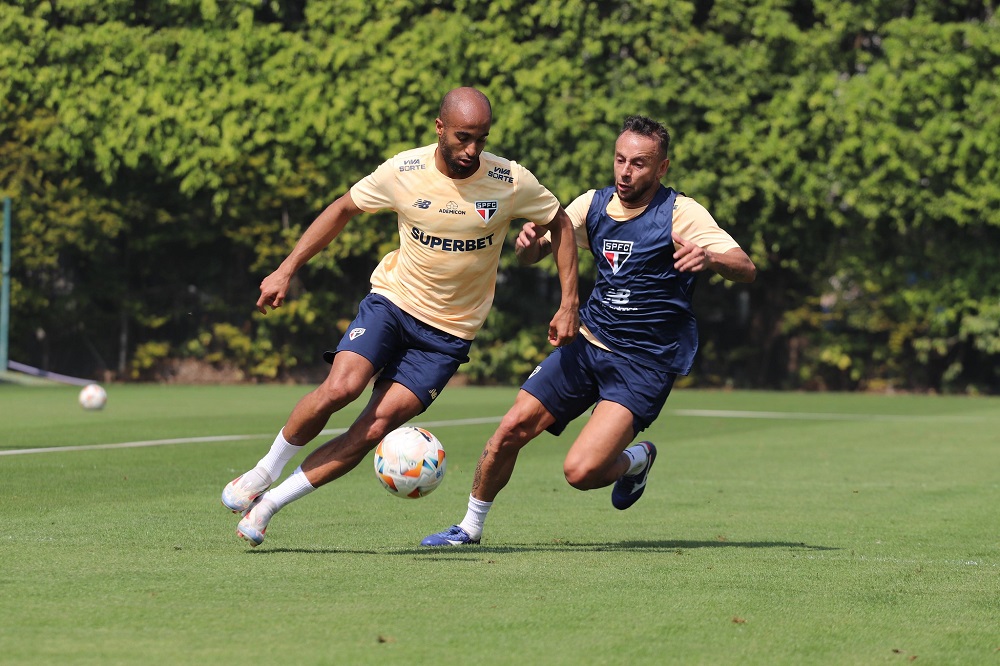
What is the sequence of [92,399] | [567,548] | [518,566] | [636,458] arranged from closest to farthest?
[518,566]
[567,548]
[636,458]
[92,399]

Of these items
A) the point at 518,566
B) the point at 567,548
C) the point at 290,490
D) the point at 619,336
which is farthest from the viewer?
the point at 619,336

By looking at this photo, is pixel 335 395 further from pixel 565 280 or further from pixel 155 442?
pixel 155 442

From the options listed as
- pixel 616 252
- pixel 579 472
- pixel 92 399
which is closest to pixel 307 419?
pixel 579 472

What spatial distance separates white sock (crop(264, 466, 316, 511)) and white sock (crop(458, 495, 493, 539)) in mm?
881

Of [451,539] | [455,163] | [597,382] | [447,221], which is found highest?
[455,163]

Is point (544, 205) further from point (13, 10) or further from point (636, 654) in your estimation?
point (13, 10)

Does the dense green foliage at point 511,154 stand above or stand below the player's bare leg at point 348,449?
below

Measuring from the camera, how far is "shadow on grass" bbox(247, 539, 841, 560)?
749 cm

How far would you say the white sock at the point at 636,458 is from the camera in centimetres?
854

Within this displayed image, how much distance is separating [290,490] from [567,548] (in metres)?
1.44

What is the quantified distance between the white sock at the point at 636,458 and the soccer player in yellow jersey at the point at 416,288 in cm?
107

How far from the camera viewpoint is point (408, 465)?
7.59m

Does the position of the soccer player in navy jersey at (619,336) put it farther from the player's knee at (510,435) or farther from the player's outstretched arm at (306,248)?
the player's outstretched arm at (306,248)

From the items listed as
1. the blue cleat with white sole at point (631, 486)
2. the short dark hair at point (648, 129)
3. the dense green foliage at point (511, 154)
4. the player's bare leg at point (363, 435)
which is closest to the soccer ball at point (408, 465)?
the player's bare leg at point (363, 435)
